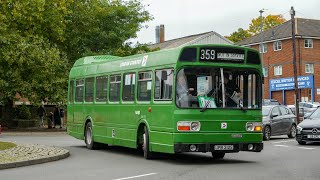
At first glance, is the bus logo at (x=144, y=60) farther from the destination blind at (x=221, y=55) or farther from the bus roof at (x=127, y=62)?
Answer: the destination blind at (x=221, y=55)

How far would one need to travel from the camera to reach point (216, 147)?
14.5 meters

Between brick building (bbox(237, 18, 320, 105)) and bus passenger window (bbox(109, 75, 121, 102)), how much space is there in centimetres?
4858

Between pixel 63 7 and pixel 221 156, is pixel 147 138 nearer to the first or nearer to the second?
pixel 221 156

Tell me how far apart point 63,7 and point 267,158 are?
24.6 m

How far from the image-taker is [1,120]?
40188 mm

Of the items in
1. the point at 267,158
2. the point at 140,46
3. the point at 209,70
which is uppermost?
the point at 140,46

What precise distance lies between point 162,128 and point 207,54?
2.18 metres

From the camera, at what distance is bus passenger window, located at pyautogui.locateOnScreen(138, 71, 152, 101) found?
15.8 meters

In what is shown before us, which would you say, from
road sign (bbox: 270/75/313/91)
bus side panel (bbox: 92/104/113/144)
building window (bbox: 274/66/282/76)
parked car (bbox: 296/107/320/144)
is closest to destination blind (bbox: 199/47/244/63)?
bus side panel (bbox: 92/104/113/144)

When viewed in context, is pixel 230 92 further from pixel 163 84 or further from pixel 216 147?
Result: pixel 163 84

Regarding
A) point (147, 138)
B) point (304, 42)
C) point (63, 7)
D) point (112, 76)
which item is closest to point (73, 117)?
point (112, 76)

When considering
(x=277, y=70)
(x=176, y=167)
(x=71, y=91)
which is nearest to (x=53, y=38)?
(x=71, y=91)

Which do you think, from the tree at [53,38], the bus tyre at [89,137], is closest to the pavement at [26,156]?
the bus tyre at [89,137]

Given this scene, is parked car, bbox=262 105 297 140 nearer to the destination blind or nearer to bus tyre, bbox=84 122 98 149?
bus tyre, bbox=84 122 98 149
